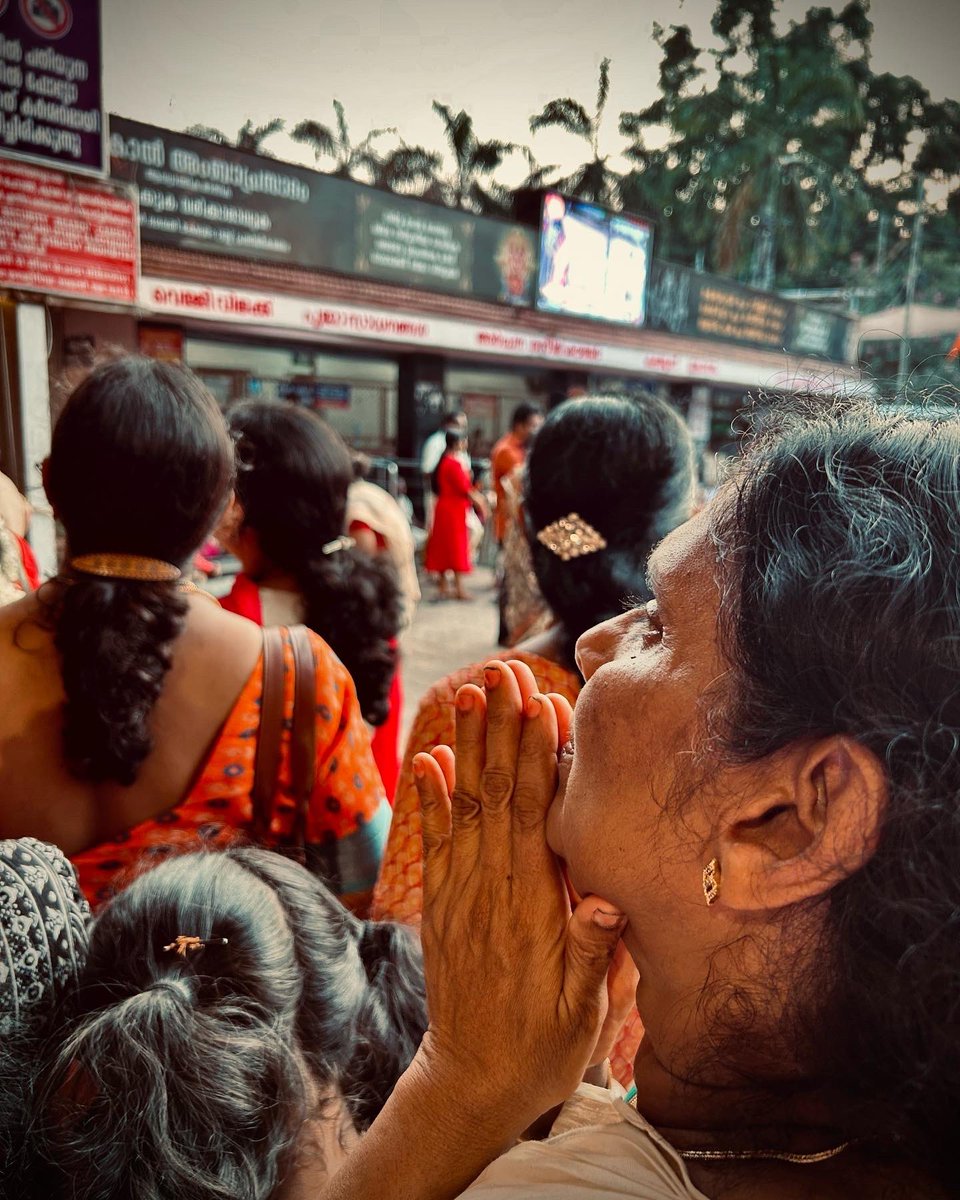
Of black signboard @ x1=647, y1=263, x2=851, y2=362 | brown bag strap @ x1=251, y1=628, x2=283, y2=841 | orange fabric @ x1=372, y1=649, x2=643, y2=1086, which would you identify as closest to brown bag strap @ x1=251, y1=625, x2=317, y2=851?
brown bag strap @ x1=251, y1=628, x2=283, y2=841

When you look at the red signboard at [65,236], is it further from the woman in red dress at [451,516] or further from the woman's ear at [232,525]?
→ the woman in red dress at [451,516]

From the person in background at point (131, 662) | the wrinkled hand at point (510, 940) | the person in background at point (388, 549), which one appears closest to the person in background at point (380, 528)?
the person in background at point (388, 549)

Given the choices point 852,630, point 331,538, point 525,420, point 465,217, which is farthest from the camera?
point 465,217

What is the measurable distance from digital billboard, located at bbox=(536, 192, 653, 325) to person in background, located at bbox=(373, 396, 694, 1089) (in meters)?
11.8

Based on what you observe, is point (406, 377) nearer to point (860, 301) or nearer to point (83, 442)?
point (83, 442)

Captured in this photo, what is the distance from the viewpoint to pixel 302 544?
7.77 ft

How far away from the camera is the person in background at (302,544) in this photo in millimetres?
2297

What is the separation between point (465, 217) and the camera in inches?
440

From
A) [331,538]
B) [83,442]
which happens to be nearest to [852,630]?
[83,442]

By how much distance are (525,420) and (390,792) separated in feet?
16.2

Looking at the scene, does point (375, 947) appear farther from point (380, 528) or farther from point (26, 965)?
point (380, 528)

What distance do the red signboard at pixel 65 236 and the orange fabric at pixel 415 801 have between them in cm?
378

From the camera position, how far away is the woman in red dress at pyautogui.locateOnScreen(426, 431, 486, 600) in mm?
7934

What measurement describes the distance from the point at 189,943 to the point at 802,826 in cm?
68
